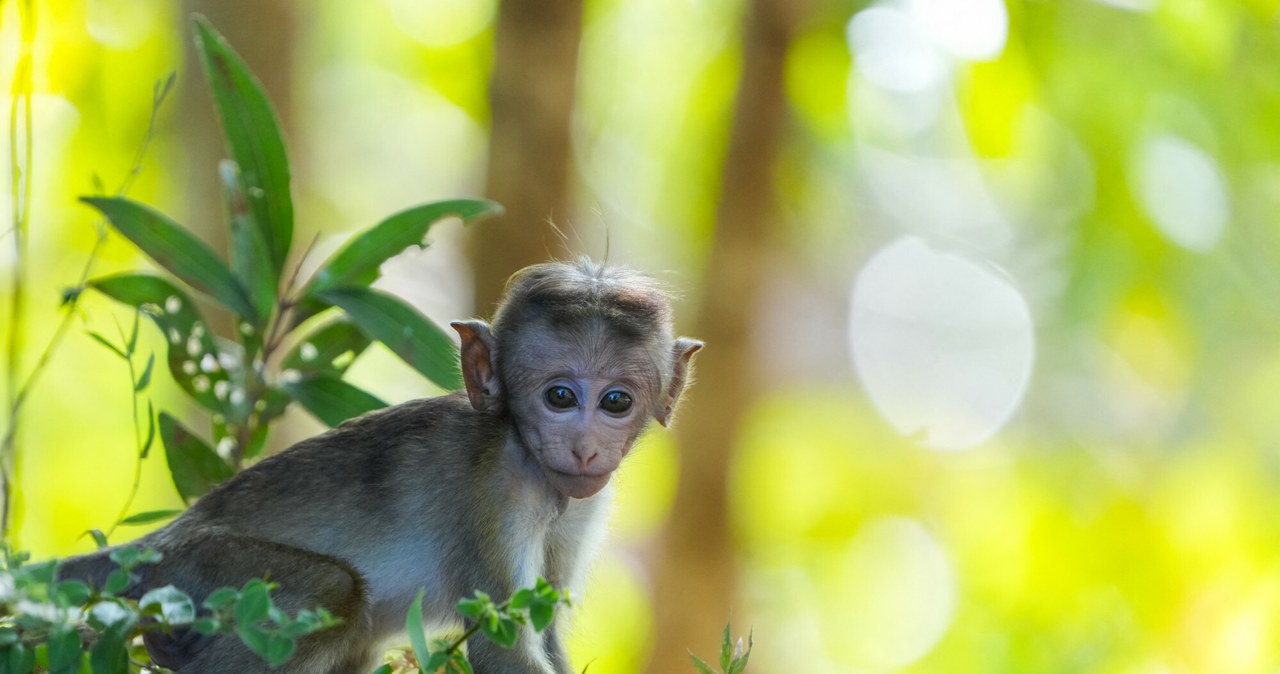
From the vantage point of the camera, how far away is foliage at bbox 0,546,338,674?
1717 mm

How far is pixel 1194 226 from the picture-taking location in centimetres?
678

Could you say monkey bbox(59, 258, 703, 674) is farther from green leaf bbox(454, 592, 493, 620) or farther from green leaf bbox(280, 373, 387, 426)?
green leaf bbox(454, 592, 493, 620)

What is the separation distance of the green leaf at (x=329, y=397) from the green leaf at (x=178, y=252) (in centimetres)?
25

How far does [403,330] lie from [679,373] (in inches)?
31.8

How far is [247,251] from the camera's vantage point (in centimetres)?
338

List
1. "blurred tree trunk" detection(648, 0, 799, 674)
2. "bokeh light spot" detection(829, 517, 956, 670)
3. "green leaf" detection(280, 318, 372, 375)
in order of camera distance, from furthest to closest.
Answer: "bokeh light spot" detection(829, 517, 956, 670) < "blurred tree trunk" detection(648, 0, 799, 674) < "green leaf" detection(280, 318, 372, 375)

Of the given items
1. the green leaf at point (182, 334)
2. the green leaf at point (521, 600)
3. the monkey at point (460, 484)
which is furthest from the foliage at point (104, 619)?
the green leaf at point (182, 334)

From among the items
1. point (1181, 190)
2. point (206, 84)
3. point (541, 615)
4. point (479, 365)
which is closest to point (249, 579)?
point (479, 365)

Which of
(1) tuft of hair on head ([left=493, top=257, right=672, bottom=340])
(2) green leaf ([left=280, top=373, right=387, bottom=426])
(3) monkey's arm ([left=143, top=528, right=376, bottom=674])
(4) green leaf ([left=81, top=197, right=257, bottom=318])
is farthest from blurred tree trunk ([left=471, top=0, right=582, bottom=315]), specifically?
(3) monkey's arm ([left=143, top=528, right=376, bottom=674])

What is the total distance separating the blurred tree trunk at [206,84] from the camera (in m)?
5.32

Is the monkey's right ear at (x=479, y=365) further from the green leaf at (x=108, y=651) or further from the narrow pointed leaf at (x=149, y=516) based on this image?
the green leaf at (x=108, y=651)

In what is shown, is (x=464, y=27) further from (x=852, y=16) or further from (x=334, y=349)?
(x=334, y=349)

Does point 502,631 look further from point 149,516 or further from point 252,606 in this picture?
point 149,516

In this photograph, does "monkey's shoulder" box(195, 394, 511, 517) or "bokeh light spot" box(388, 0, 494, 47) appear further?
"bokeh light spot" box(388, 0, 494, 47)
